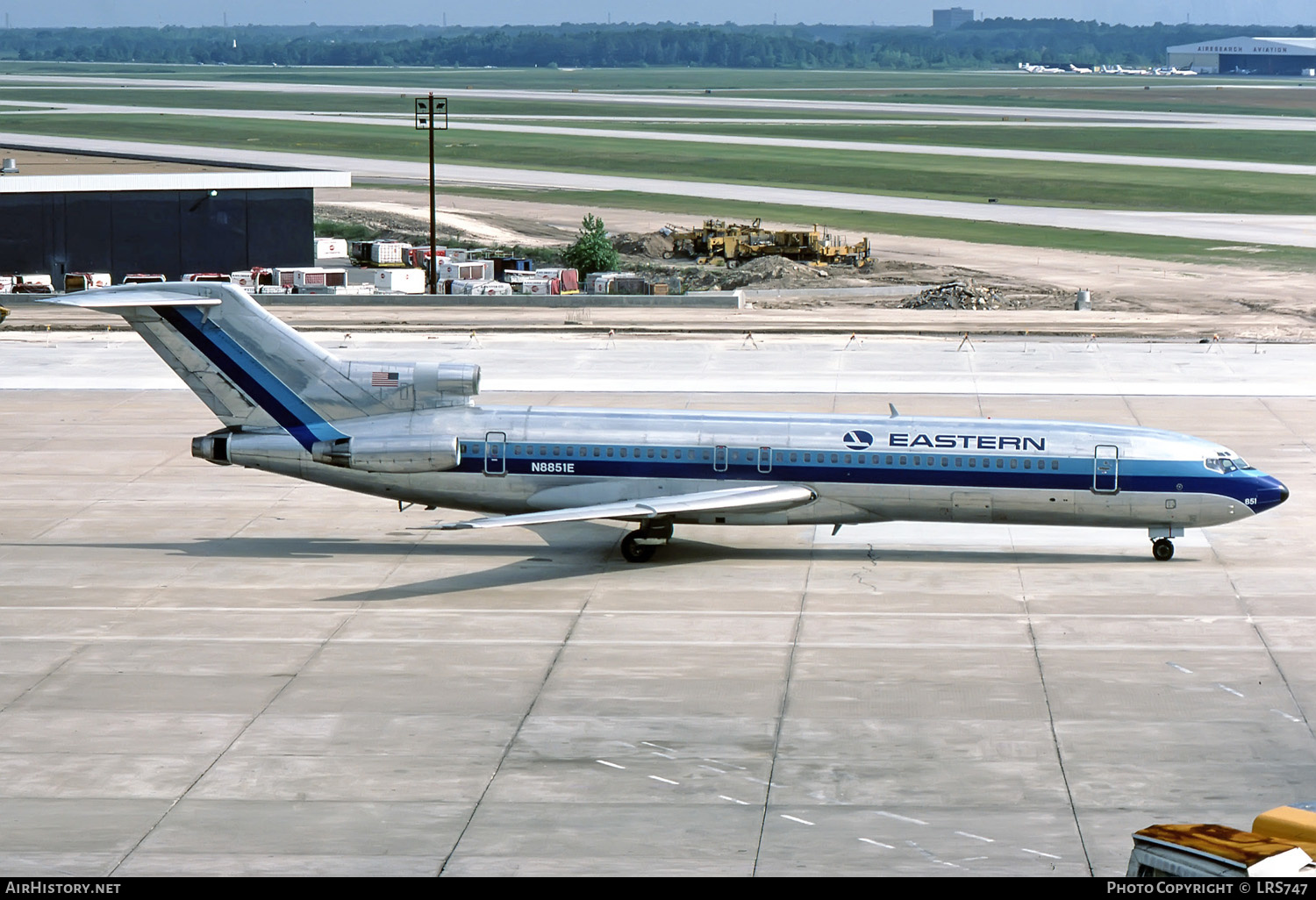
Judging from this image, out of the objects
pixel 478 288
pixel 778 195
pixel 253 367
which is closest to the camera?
pixel 253 367

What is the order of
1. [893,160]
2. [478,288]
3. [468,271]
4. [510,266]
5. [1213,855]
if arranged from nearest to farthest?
1. [1213,855]
2. [478,288]
3. [468,271]
4. [510,266]
5. [893,160]

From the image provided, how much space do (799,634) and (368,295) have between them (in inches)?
2037

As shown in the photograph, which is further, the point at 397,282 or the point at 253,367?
the point at 397,282

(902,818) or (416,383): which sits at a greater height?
(416,383)

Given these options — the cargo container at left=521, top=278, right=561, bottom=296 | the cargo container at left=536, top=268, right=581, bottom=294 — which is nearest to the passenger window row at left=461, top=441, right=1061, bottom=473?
the cargo container at left=521, top=278, right=561, bottom=296

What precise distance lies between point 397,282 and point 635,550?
53.0m

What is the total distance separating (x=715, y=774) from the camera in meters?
22.0

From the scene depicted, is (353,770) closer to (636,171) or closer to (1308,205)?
Result: (1308,205)

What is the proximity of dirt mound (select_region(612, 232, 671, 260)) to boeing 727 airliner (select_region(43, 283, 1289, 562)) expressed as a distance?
62.8 meters

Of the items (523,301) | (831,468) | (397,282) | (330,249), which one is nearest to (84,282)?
(397,282)

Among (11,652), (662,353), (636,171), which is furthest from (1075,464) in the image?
(636,171)

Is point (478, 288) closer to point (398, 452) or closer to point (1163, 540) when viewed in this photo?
point (398, 452)

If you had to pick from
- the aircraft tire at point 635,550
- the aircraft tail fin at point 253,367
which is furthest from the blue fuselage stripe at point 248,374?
the aircraft tire at point 635,550

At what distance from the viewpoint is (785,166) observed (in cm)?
14050
